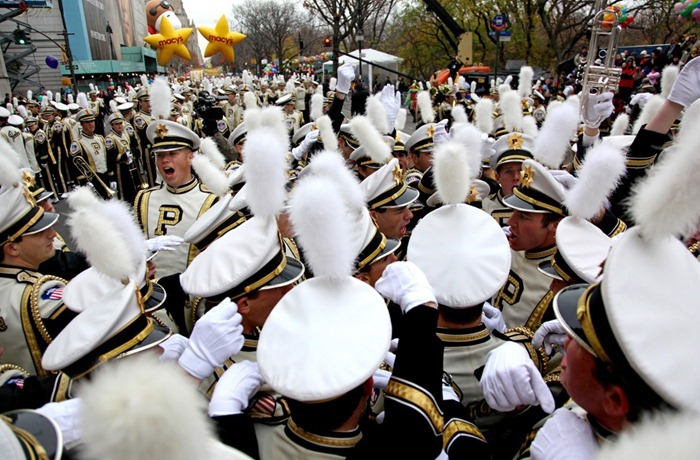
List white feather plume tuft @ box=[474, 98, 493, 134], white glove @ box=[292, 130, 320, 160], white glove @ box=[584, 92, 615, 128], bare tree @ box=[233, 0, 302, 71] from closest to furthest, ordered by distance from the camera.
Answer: white glove @ box=[584, 92, 615, 128] < white feather plume tuft @ box=[474, 98, 493, 134] < white glove @ box=[292, 130, 320, 160] < bare tree @ box=[233, 0, 302, 71]

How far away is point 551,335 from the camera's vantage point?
2.19 m

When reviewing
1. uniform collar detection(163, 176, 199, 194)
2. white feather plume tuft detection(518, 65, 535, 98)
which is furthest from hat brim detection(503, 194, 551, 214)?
white feather plume tuft detection(518, 65, 535, 98)

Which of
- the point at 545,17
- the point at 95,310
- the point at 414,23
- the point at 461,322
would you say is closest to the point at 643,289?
the point at 461,322

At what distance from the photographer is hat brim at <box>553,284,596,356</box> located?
142 centimetres

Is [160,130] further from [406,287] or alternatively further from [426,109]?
[406,287]

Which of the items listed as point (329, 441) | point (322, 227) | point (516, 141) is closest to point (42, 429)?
point (329, 441)

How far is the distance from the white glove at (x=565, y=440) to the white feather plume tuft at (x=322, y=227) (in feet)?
2.80

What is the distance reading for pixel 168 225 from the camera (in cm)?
467

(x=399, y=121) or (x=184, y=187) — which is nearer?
(x=184, y=187)

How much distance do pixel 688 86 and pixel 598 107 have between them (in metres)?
1.95

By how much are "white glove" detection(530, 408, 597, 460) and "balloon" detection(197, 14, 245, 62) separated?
1215 cm

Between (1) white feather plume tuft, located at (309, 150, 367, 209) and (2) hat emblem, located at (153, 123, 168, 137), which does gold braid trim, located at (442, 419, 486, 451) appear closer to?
(1) white feather plume tuft, located at (309, 150, 367, 209)

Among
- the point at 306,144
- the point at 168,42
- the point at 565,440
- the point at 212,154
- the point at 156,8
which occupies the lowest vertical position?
the point at 565,440

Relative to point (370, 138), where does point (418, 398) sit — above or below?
below
